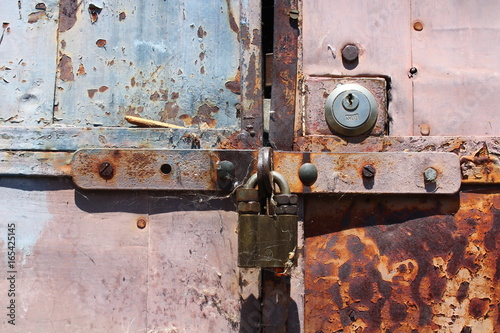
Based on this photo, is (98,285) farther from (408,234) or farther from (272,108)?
(408,234)

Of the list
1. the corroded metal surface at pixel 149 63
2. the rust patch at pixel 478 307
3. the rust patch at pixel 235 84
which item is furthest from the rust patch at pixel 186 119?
the rust patch at pixel 478 307

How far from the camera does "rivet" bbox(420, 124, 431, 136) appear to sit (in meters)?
1.04

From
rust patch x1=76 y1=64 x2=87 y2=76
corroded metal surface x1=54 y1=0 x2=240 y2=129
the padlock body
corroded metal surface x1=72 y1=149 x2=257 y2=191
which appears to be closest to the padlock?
the padlock body

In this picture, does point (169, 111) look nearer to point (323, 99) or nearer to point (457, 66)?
point (323, 99)

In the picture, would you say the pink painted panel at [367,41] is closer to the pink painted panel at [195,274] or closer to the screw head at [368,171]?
the screw head at [368,171]

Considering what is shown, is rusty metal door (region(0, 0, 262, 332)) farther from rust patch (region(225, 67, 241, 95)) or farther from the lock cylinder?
the lock cylinder

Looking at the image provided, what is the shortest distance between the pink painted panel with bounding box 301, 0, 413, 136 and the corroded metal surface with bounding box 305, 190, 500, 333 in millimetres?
182

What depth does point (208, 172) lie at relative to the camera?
100cm

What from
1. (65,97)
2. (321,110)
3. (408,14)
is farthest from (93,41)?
(408,14)

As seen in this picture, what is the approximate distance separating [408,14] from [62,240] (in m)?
0.89

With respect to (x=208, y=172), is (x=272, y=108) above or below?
above

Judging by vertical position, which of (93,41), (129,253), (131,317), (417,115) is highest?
(93,41)

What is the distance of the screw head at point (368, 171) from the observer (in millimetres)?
982

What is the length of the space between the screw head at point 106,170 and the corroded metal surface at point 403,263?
1.35 ft
